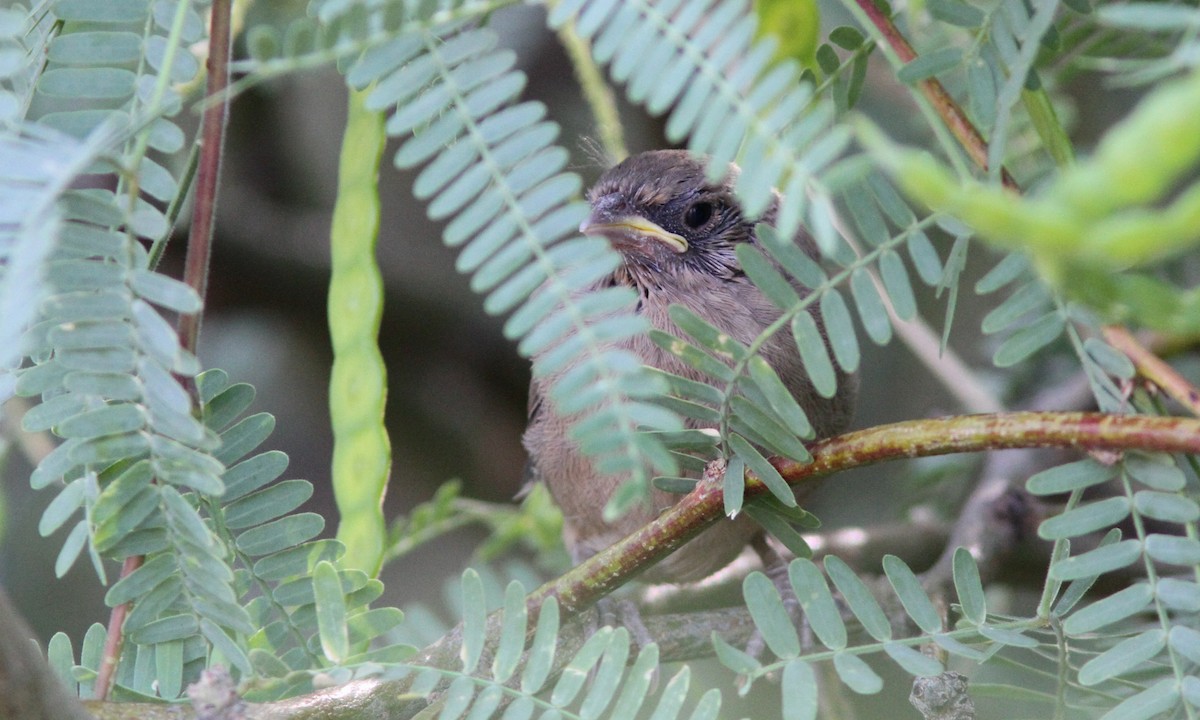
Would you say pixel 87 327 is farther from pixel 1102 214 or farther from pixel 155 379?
pixel 1102 214

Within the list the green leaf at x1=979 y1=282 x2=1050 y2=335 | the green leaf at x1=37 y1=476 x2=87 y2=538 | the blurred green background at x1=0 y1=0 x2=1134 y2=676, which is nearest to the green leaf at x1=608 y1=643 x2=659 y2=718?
the green leaf at x1=979 y1=282 x2=1050 y2=335

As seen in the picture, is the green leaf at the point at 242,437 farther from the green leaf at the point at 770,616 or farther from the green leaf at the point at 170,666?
the green leaf at the point at 770,616

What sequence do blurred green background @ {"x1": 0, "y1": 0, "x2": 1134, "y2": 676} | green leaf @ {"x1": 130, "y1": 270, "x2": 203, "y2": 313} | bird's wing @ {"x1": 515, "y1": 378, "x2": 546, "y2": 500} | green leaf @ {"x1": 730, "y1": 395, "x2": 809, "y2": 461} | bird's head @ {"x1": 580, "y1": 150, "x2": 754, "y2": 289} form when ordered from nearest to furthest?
green leaf @ {"x1": 130, "y1": 270, "x2": 203, "y2": 313}
green leaf @ {"x1": 730, "y1": 395, "x2": 809, "y2": 461}
bird's head @ {"x1": 580, "y1": 150, "x2": 754, "y2": 289}
bird's wing @ {"x1": 515, "y1": 378, "x2": 546, "y2": 500}
blurred green background @ {"x1": 0, "y1": 0, "x2": 1134, "y2": 676}

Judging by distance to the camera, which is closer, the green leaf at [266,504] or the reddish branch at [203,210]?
the reddish branch at [203,210]

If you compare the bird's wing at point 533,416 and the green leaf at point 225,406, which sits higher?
the green leaf at point 225,406

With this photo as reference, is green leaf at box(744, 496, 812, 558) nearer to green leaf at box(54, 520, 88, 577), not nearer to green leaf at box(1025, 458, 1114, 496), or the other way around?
green leaf at box(1025, 458, 1114, 496)

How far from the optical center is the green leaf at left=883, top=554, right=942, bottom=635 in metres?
1.50

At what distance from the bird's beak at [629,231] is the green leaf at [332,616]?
131 cm

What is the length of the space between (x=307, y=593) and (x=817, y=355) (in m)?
0.78

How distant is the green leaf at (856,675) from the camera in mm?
1345

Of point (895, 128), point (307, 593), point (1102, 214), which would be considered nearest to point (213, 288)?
point (895, 128)

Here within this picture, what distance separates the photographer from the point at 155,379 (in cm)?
121

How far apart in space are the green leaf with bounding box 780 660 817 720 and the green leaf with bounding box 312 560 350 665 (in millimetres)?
534

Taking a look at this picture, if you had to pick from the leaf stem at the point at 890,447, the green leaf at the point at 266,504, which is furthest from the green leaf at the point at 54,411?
the leaf stem at the point at 890,447
